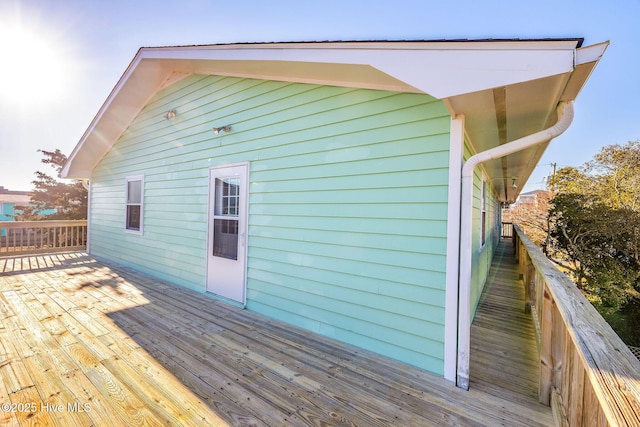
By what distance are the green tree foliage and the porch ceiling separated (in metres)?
5.38

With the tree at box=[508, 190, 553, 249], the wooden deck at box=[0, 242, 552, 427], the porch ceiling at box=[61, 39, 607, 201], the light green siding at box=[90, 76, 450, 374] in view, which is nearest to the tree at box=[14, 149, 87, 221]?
the wooden deck at box=[0, 242, 552, 427]

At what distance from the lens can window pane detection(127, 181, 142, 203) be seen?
611 centimetres

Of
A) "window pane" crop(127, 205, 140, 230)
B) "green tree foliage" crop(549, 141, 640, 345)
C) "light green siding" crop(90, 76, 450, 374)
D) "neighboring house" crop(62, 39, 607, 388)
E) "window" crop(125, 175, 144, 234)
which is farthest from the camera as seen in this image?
"green tree foliage" crop(549, 141, 640, 345)

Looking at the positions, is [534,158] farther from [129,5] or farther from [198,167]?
[129,5]

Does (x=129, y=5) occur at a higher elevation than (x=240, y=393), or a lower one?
higher

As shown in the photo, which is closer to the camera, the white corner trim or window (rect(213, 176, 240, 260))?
the white corner trim

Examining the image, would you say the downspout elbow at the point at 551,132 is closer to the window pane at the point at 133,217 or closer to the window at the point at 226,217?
the window at the point at 226,217

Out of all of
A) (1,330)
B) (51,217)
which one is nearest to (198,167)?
(1,330)

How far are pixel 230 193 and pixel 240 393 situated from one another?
277cm

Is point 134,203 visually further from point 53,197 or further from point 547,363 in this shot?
point 53,197

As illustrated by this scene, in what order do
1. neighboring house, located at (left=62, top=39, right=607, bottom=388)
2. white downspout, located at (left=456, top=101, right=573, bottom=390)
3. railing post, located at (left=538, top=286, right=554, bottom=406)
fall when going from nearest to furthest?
1. railing post, located at (left=538, top=286, right=554, bottom=406)
2. neighboring house, located at (left=62, top=39, right=607, bottom=388)
3. white downspout, located at (left=456, top=101, right=573, bottom=390)

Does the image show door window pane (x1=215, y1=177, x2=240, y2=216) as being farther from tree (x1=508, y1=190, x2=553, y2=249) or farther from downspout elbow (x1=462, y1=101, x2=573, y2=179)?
tree (x1=508, y1=190, x2=553, y2=249)

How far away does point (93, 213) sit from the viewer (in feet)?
25.5

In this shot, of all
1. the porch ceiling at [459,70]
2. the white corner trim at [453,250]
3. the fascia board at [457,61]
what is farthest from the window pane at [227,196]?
the white corner trim at [453,250]
